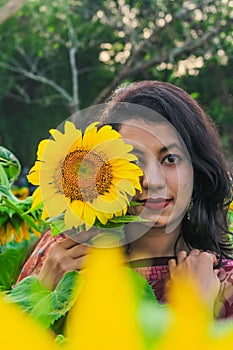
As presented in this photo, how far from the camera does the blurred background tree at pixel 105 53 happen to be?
18.5 ft

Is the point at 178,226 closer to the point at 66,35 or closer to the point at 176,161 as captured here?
the point at 176,161

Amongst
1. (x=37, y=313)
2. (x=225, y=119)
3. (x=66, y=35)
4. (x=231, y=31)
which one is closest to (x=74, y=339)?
(x=37, y=313)

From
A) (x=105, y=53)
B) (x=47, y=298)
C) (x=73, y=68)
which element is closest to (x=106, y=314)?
(x=47, y=298)

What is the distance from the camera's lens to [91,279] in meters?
0.18

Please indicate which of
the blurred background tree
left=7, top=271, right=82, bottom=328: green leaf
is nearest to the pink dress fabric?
left=7, top=271, right=82, bottom=328: green leaf

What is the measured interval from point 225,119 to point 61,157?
22.3 feet

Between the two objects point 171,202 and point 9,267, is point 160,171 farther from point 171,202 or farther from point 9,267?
point 9,267

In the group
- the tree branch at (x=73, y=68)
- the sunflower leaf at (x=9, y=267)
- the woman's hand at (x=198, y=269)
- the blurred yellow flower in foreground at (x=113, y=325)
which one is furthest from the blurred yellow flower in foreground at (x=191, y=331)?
the tree branch at (x=73, y=68)

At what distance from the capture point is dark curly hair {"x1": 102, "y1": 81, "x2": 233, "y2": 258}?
850 millimetres

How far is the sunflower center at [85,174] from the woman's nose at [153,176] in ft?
0.30

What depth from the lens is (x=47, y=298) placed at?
538mm

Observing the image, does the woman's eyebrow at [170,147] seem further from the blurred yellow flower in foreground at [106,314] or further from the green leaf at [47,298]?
the blurred yellow flower in foreground at [106,314]

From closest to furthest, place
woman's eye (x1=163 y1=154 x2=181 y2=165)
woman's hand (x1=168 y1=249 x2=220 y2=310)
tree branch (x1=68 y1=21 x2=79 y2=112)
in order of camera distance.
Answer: woman's hand (x1=168 y1=249 x2=220 y2=310) → woman's eye (x1=163 y1=154 x2=181 y2=165) → tree branch (x1=68 y1=21 x2=79 y2=112)

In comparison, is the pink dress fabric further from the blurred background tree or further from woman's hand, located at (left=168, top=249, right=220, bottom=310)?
the blurred background tree
